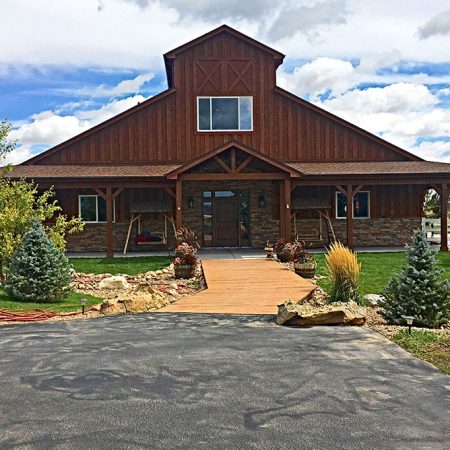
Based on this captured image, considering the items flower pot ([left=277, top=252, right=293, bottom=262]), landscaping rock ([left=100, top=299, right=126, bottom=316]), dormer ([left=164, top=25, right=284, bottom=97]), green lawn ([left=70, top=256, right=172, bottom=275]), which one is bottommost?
landscaping rock ([left=100, top=299, right=126, bottom=316])

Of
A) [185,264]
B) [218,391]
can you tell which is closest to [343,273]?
[218,391]

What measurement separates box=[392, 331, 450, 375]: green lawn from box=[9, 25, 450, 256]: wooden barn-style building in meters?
11.9

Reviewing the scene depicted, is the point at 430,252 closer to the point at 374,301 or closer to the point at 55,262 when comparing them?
the point at 374,301

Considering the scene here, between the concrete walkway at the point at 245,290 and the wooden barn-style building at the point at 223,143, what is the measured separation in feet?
16.7

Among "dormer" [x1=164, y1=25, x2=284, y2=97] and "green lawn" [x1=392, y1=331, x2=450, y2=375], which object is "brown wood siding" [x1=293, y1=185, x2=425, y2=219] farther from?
"green lawn" [x1=392, y1=331, x2=450, y2=375]

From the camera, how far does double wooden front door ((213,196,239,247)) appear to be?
18891 mm

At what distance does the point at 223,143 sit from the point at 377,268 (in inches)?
292

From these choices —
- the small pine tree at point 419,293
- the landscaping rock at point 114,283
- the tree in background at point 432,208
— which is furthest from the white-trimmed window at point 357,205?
the tree in background at point 432,208

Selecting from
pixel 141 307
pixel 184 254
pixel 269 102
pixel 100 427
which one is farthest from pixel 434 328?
pixel 269 102

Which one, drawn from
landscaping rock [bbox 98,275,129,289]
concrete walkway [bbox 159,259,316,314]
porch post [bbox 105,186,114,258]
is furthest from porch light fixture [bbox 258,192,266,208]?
landscaping rock [bbox 98,275,129,289]

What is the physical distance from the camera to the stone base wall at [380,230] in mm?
19141

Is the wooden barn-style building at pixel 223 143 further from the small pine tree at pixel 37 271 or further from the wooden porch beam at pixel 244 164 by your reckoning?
the small pine tree at pixel 37 271

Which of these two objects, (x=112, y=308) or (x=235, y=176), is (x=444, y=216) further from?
(x=112, y=308)

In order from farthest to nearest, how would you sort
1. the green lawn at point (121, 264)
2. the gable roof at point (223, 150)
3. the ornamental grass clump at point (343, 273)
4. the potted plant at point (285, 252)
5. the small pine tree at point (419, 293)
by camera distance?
the gable roof at point (223, 150) → the potted plant at point (285, 252) → the green lawn at point (121, 264) → the ornamental grass clump at point (343, 273) → the small pine tree at point (419, 293)
